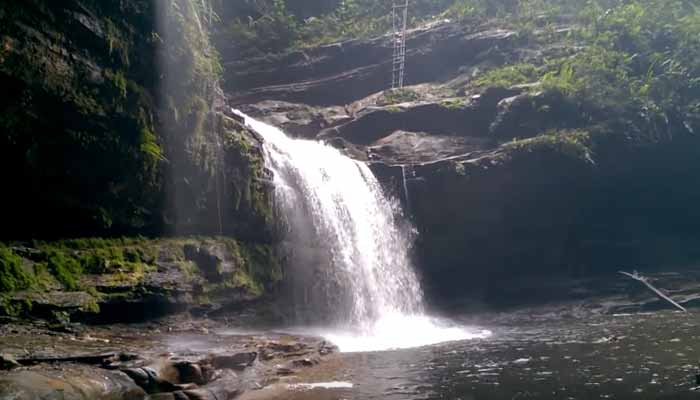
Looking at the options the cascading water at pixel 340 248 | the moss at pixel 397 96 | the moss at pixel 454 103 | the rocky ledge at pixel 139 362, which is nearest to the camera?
the rocky ledge at pixel 139 362

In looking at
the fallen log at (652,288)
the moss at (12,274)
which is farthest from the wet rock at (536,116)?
the moss at (12,274)

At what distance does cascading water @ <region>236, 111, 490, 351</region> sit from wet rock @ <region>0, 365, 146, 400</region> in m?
8.49

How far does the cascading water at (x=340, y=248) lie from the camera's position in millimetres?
16828

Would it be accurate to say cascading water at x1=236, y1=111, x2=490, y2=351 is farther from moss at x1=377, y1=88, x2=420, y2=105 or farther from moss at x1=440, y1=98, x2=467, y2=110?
moss at x1=377, y1=88, x2=420, y2=105

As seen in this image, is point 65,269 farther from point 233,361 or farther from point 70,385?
point 70,385

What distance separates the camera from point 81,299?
34.2 feet

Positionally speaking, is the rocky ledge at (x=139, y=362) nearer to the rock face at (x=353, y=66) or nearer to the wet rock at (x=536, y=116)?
the wet rock at (x=536, y=116)

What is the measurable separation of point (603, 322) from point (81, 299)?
45.7ft

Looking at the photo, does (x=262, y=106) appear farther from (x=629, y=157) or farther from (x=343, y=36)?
(x=629, y=157)

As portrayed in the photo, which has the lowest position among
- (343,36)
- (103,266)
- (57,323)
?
(57,323)

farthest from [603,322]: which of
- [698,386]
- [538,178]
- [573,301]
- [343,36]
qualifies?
[343,36]

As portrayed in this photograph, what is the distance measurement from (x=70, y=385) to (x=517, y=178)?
17007 millimetres

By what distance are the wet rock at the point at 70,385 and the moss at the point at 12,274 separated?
3334mm

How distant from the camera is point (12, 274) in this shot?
9773 millimetres
